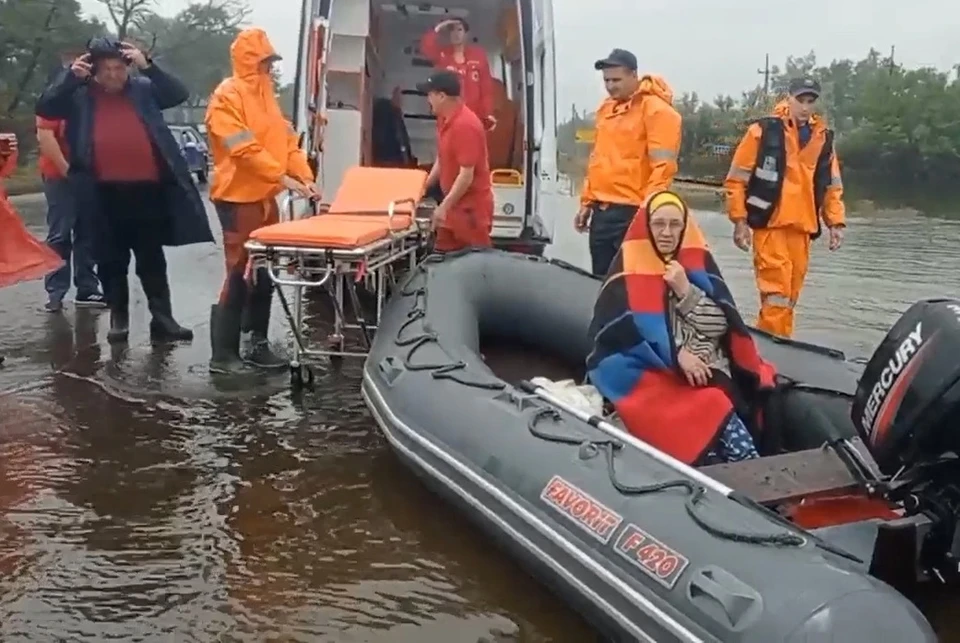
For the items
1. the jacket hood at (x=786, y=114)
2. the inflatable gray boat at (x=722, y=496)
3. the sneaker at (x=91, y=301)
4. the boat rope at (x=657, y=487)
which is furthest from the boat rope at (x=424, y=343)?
the sneaker at (x=91, y=301)

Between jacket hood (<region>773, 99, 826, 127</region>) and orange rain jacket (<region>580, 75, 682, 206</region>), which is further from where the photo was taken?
jacket hood (<region>773, 99, 826, 127</region>)

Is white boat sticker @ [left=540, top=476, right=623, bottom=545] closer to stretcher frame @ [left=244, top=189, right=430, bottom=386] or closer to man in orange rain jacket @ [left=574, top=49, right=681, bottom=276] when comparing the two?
stretcher frame @ [left=244, top=189, right=430, bottom=386]

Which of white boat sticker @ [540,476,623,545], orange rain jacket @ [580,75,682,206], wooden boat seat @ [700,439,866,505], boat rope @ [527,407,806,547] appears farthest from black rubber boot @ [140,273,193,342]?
wooden boat seat @ [700,439,866,505]

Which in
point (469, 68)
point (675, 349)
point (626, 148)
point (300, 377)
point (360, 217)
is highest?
point (469, 68)

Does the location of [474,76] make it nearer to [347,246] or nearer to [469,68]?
[469,68]

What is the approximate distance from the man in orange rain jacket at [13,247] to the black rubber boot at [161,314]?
54 centimetres

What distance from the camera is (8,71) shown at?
33.2m

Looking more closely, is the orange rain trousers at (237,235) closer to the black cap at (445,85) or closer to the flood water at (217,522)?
the flood water at (217,522)

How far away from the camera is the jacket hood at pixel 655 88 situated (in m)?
5.43

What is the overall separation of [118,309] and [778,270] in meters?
3.59

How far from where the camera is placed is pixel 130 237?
20.1 feet

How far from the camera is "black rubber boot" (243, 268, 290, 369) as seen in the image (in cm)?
559

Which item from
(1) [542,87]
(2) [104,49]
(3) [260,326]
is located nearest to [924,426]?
(3) [260,326]

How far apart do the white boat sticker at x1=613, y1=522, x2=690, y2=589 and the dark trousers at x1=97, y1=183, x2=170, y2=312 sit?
4.09 meters
